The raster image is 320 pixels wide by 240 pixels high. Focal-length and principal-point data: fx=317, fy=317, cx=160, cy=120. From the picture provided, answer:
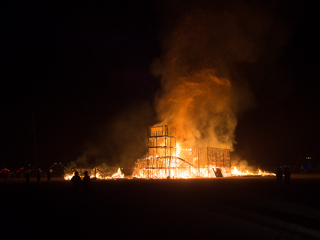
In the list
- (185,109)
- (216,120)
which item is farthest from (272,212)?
(216,120)

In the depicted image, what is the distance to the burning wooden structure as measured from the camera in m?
42.2

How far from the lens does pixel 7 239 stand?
7867mm

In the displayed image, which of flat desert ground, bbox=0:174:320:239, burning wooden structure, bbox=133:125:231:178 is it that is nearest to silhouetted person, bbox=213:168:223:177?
burning wooden structure, bbox=133:125:231:178

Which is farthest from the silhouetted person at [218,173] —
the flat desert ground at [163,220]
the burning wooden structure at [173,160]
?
the flat desert ground at [163,220]

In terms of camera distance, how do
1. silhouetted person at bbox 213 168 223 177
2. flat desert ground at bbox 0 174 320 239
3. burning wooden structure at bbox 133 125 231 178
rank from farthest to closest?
silhouetted person at bbox 213 168 223 177, burning wooden structure at bbox 133 125 231 178, flat desert ground at bbox 0 174 320 239

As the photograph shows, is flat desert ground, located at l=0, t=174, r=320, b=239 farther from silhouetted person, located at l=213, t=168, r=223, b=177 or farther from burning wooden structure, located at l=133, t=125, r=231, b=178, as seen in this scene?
silhouetted person, located at l=213, t=168, r=223, b=177

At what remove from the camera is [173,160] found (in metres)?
42.4

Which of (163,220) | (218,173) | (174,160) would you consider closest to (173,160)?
(174,160)

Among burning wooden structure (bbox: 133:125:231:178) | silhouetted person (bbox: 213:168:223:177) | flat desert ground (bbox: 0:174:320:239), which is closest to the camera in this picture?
flat desert ground (bbox: 0:174:320:239)

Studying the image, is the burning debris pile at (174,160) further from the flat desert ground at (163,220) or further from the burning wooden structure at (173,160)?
the flat desert ground at (163,220)

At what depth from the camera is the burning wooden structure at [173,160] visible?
138 feet

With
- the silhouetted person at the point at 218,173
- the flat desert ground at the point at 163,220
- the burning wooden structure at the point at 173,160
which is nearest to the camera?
the flat desert ground at the point at 163,220

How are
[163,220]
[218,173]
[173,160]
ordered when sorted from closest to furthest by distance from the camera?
1. [163,220]
2. [173,160]
3. [218,173]

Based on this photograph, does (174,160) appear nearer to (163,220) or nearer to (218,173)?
(218,173)
